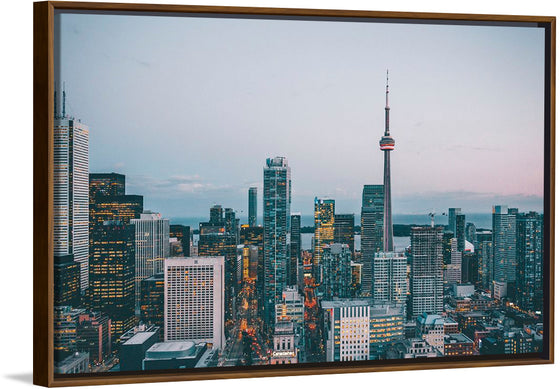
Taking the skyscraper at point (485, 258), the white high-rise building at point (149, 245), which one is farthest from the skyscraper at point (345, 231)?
the white high-rise building at point (149, 245)

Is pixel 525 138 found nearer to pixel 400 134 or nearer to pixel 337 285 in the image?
pixel 400 134

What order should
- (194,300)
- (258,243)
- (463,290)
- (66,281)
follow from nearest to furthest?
(66,281), (194,300), (258,243), (463,290)

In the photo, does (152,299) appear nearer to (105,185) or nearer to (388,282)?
(105,185)

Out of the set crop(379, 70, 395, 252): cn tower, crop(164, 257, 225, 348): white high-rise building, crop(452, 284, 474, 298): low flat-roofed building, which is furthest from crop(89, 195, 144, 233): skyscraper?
crop(452, 284, 474, 298): low flat-roofed building

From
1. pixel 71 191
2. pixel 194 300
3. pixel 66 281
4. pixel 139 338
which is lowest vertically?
pixel 139 338

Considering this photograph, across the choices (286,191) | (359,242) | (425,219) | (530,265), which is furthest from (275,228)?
(530,265)

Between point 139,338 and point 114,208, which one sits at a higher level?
point 114,208

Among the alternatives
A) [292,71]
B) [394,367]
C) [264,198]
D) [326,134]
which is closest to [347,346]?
[394,367]
